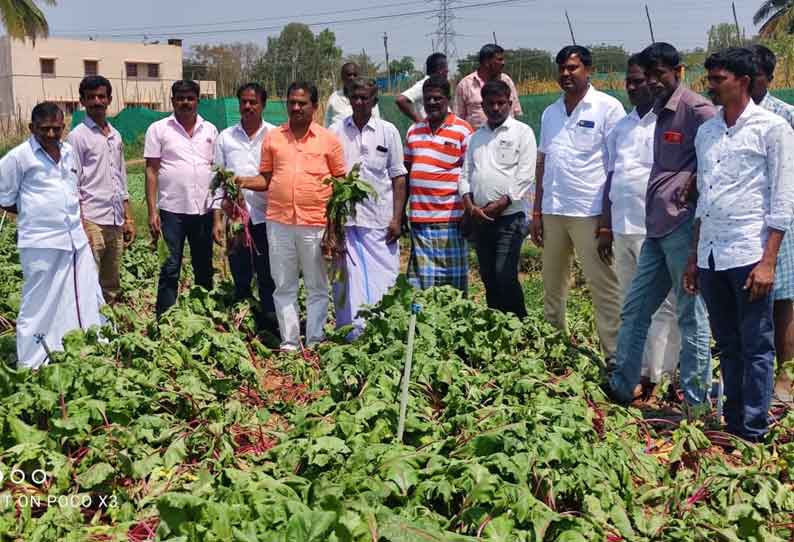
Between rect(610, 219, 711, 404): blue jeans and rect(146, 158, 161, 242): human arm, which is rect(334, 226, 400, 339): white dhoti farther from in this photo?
rect(610, 219, 711, 404): blue jeans

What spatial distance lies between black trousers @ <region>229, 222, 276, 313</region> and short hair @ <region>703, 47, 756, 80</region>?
367 cm

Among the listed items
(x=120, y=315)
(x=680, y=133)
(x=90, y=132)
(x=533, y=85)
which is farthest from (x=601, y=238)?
(x=533, y=85)

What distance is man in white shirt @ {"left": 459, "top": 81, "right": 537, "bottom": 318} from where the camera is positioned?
6.42 m

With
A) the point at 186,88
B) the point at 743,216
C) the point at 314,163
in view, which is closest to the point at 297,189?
the point at 314,163

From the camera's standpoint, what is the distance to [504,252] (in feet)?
21.5

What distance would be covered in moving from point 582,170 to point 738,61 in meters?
1.59

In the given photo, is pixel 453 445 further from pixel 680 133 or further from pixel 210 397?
pixel 680 133

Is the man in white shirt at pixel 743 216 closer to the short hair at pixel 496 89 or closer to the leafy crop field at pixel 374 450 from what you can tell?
the leafy crop field at pixel 374 450

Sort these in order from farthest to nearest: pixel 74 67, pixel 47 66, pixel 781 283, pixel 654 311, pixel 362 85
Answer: pixel 74 67 → pixel 47 66 → pixel 362 85 → pixel 654 311 → pixel 781 283

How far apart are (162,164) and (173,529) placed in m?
4.39

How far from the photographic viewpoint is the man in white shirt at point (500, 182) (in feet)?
21.1

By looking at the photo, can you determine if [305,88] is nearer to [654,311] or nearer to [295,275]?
[295,275]

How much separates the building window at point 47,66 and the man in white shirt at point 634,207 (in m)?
46.9

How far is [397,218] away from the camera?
682 centimetres
